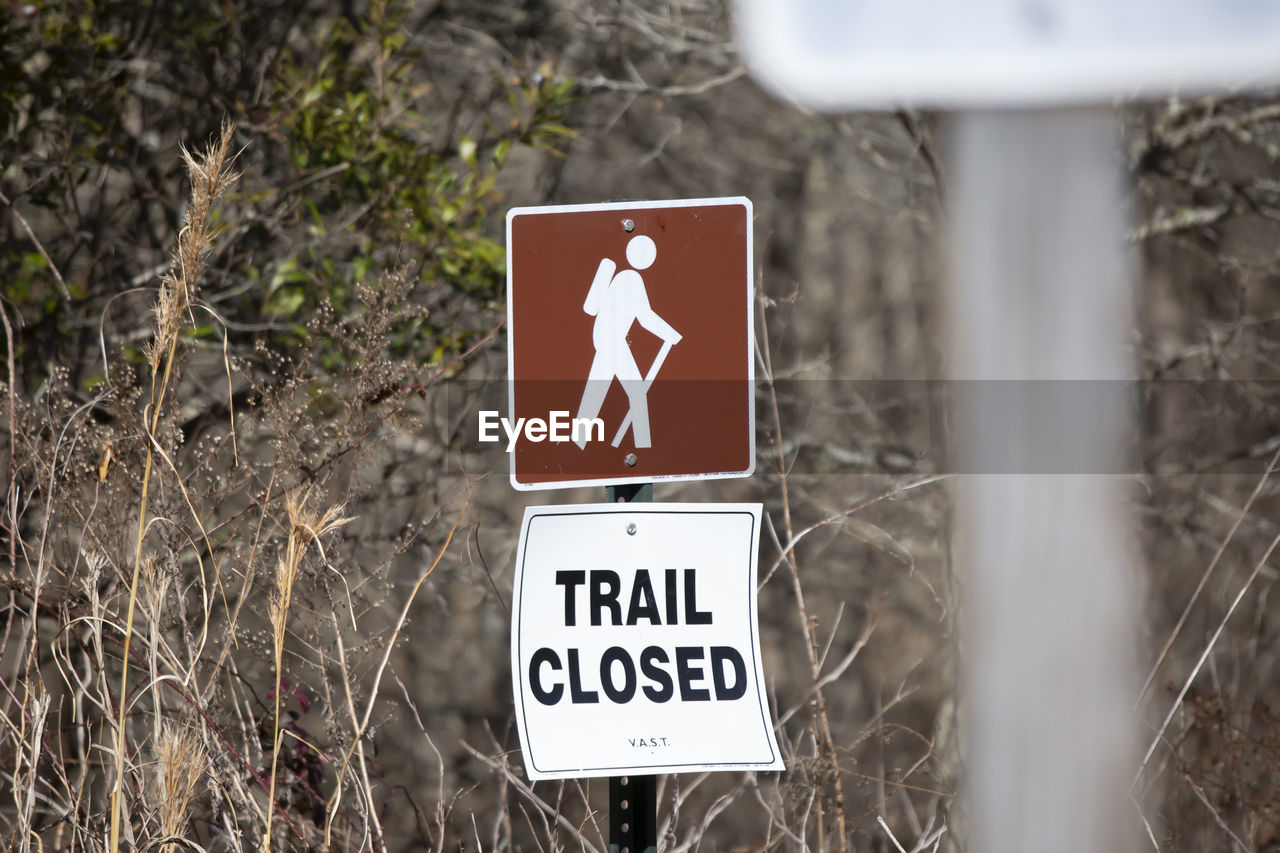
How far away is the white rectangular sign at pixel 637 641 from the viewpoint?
68.3 inches

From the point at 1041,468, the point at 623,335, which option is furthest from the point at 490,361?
the point at 1041,468

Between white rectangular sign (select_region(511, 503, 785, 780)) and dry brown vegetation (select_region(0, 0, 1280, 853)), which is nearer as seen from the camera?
white rectangular sign (select_region(511, 503, 785, 780))

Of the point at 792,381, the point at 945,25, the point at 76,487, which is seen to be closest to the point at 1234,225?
the point at 792,381

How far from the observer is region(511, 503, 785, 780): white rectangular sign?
1735 millimetres

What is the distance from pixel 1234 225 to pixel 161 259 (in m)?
4.72

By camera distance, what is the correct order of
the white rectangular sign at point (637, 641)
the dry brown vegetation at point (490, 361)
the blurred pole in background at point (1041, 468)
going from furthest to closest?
the dry brown vegetation at point (490, 361), the white rectangular sign at point (637, 641), the blurred pole in background at point (1041, 468)

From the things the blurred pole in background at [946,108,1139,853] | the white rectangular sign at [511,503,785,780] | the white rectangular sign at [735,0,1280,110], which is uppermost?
the white rectangular sign at [735,0,1280,110]

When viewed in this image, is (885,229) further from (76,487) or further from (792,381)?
(76,487)

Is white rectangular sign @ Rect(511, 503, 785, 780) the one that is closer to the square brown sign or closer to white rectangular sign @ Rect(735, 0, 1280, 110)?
the square brown sign

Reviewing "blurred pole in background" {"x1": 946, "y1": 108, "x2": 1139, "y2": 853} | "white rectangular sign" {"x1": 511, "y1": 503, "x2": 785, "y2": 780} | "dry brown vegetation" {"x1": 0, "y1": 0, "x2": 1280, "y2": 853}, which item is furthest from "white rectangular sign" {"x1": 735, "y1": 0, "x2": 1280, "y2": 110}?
"dry brown vegetation" {"x1": 0, "y1": 0, "x2": 1280, "y2": 853}

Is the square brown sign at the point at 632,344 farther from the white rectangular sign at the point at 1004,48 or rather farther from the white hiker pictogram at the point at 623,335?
the white rectangular sign at the point at 1004,48

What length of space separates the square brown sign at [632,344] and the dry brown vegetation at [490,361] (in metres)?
0.41

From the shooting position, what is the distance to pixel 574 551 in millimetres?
1794

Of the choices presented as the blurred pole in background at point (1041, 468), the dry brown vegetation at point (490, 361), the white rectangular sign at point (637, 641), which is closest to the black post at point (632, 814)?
the white rectangular sign at point (637, 641)
